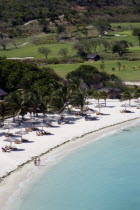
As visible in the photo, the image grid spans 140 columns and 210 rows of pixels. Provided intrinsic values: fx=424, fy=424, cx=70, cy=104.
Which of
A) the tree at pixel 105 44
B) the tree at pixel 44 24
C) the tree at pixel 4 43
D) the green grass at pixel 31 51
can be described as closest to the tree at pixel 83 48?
the green grass at pixel 31 51

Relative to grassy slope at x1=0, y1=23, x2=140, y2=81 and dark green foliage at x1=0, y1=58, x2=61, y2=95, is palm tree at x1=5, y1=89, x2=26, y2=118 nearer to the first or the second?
dark green foliage at x1=0, y1=58, x2=61, y2=95

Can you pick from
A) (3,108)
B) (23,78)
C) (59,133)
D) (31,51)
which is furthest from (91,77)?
(31,51)

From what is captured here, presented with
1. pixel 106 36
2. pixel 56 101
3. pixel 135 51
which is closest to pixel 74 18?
pixel 106 36

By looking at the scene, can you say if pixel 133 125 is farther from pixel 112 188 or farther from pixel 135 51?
pixel 135 51

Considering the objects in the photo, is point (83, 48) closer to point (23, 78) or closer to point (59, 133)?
point (23, 78)

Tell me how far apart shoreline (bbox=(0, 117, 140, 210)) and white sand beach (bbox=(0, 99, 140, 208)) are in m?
0.10

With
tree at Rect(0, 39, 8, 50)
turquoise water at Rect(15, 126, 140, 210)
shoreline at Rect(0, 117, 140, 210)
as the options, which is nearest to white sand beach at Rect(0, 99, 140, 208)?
shoreline at Rect(0, 117, 140, 210)

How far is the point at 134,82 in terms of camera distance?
102 meters

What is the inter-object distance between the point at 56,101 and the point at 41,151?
17.0 m

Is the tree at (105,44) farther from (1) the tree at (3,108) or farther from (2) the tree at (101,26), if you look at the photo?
(1) the tree at (3,108)

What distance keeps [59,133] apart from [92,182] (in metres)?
17.2

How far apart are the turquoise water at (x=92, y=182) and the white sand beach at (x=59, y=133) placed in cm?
315

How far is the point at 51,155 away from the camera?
5084 cm

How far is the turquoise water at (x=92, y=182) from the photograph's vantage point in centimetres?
3844
